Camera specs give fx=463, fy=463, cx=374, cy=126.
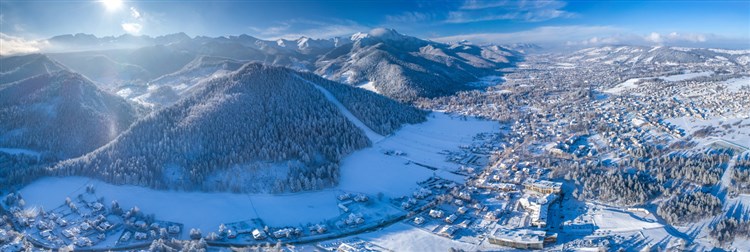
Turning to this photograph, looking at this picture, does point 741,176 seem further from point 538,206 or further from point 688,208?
point 538,206

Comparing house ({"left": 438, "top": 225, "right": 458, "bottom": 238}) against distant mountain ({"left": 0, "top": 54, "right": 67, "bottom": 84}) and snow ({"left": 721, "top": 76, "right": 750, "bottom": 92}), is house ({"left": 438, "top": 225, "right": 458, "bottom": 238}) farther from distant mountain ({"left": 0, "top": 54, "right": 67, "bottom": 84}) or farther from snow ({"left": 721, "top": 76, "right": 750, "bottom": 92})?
distant mountain ({"left": 0, "top": 54, "right": 67, "bottom": 84})

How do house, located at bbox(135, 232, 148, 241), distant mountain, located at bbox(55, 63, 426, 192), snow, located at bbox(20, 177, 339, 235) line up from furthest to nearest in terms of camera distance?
distant mountain, located at bbox(55, 63, 426, 192), snow, located at bbox(20, 177, 339, 235), house, located at bbox(135, 232, 148, 241)

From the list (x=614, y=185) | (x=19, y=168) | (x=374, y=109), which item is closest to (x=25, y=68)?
(x=19, y=168)

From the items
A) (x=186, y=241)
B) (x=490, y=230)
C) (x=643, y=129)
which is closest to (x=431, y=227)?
(x=490, y=230)

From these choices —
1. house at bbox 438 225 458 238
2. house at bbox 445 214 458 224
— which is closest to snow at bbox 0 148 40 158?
house at bbox 445 214 458 224

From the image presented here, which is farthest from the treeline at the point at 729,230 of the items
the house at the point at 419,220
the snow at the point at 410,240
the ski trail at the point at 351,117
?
the ski trail at the point at 351,117
